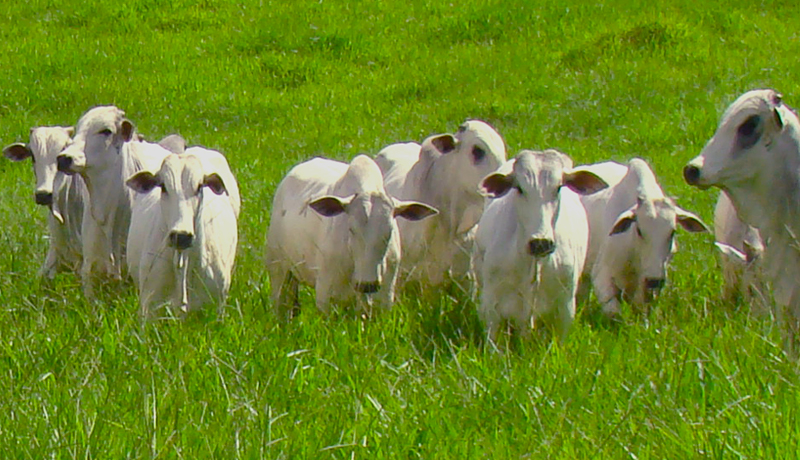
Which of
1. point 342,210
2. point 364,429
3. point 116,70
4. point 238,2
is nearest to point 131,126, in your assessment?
point 342,210

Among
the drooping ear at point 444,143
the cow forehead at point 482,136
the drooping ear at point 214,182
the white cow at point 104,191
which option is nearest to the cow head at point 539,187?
the cow forehead at point 482,136

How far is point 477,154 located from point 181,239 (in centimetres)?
217

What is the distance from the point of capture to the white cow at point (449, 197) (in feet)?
24.8

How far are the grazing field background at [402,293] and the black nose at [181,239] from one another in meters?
0.41

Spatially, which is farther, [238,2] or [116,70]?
[238,2]

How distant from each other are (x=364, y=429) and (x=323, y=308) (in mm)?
2431

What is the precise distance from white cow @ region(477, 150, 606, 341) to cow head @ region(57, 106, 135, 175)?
8.66 ft

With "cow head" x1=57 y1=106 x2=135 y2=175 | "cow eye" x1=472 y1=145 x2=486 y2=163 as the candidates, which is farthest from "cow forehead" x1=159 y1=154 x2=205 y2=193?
"cow eye" x1=472 y1=145 x2=486 y2=163

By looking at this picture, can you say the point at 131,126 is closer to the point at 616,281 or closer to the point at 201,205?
the point at 201,205

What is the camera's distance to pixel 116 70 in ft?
52.8

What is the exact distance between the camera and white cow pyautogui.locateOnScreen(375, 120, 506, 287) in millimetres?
7555

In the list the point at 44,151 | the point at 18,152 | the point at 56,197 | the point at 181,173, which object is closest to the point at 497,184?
the point at 181,173

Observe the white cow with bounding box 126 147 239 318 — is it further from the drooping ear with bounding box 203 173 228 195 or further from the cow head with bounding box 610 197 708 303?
the cow head with bounding box 610 197 708 303

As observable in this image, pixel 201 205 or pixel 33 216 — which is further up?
pixel 201 205
